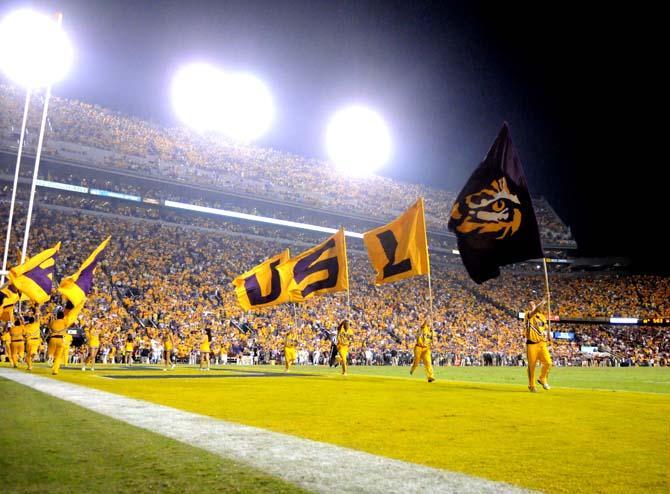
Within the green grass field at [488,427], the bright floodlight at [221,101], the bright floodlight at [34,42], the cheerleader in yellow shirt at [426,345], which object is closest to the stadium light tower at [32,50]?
the bright floodlight at [34,42]

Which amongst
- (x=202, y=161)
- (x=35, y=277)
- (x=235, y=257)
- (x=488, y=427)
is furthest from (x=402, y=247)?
(x=202, y=161)

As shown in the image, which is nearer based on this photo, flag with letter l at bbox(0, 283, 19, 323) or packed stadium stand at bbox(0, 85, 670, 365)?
flag with letter l at bbox(0, 283, 19, 323)

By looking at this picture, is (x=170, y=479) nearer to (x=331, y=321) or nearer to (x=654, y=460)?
(x=654, y=460)

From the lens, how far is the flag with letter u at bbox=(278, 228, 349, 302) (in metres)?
18.9

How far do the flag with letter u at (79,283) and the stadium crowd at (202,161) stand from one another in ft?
86.6

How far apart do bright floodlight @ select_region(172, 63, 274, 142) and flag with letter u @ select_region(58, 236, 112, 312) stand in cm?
3778

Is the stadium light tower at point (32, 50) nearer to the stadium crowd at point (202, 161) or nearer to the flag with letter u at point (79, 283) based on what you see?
the stadium crowd at point (202, 161)

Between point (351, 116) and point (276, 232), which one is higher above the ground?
point (351, 116)

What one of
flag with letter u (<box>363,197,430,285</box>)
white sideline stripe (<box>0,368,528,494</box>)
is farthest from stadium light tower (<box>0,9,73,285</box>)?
white sideline stripe (<box>0,368,528,494</box>)

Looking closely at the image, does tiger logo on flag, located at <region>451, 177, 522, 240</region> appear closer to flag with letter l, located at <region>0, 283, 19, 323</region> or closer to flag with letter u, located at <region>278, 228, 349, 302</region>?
flag with letter u, located at <region>278, 228, 349, 302</region>

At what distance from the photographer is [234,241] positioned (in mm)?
45875

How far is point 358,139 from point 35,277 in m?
41.8

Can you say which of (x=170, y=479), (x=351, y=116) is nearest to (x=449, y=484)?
(x=170, y=479)

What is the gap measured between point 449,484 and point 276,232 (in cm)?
4671
